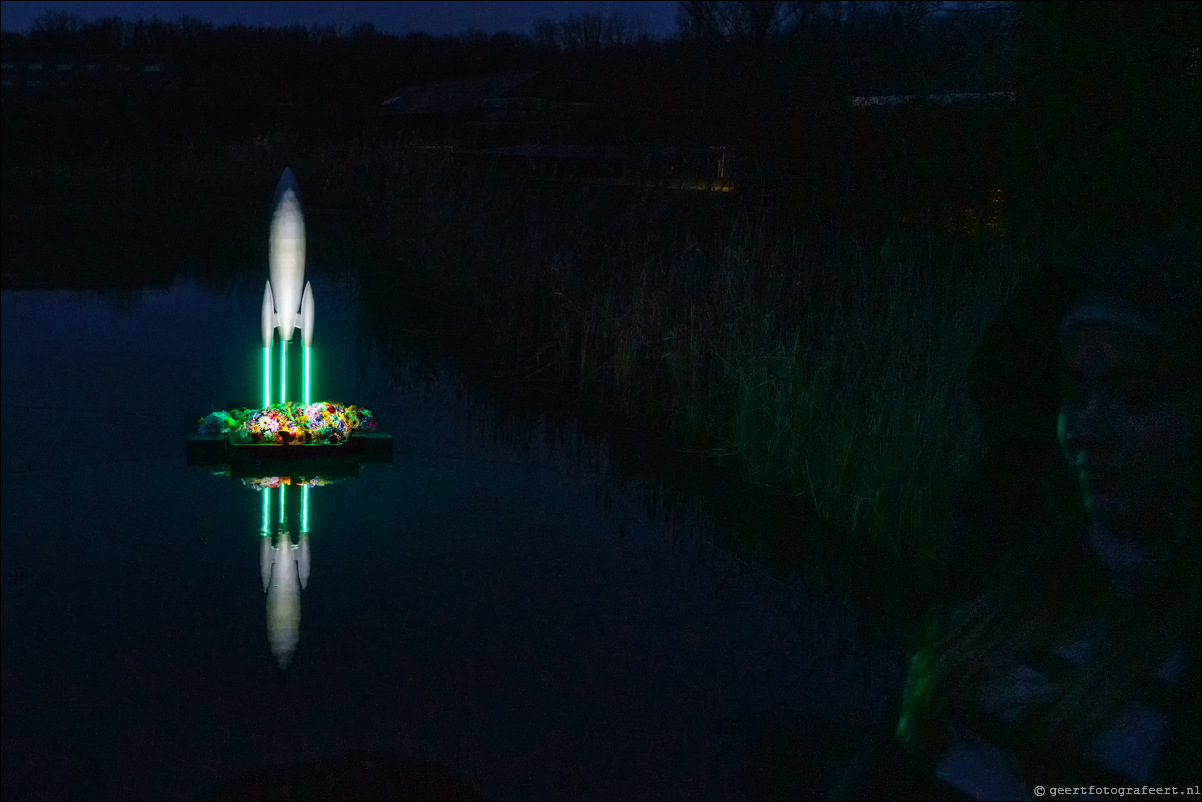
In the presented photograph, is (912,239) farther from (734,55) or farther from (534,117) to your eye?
(534,117)

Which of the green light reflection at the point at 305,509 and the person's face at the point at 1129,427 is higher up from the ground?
the person's face at the point at 1129,427

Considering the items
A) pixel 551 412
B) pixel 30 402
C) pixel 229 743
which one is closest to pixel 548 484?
pixel 551 412

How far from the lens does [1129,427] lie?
1.70 meters

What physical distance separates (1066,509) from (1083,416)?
0.84ft

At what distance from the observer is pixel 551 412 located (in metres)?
7.90

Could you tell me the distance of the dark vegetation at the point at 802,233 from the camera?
1.99 meters

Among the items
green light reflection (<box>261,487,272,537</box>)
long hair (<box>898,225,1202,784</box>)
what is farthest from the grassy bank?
long hair (<box>898,225,1202,784</box>)

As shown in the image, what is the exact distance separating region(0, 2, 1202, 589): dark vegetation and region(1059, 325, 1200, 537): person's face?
376 mm

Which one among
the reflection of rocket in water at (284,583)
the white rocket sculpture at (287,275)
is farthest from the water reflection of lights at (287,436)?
the reflection of rocket in water at (284,583)

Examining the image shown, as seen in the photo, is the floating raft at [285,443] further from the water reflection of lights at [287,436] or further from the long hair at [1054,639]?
the long hair at [1054,639]

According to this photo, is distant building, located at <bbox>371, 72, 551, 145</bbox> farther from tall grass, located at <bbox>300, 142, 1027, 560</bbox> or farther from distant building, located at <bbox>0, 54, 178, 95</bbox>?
distant building, located at <bbox>0, 54, 178, 95</bbox>

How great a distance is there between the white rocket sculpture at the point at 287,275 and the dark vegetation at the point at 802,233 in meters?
2.12

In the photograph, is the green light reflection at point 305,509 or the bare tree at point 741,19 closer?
the green light reflection at point 305,509

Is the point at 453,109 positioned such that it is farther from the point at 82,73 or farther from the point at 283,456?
the point at 283,456
